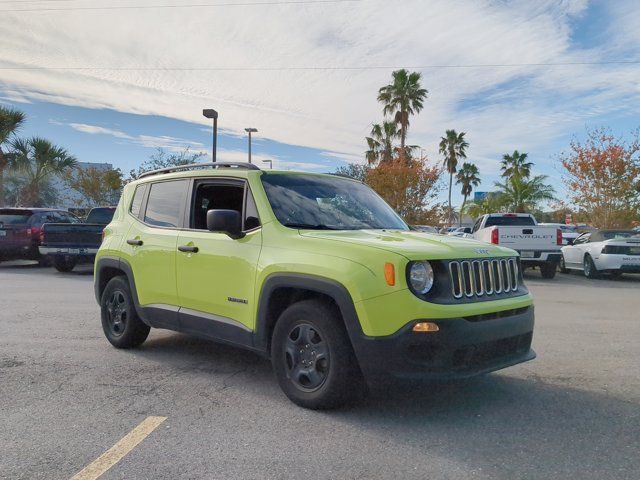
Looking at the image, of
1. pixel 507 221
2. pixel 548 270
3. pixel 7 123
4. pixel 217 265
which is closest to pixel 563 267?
pixel 507 221

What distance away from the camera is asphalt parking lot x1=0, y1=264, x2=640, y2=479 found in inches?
131

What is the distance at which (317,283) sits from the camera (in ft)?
13.4

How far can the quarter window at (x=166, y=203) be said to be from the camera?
557 cm

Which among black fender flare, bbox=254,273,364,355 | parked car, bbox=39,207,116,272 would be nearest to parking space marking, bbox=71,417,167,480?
black fender flare, bbox=254,273,364,355

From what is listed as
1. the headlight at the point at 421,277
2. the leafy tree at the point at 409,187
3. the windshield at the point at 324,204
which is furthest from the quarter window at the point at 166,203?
the leafy tree at the point at 409,187

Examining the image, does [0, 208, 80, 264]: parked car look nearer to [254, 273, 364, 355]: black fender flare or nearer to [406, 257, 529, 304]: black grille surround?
[254, 273, 364, 355]: black fender flare

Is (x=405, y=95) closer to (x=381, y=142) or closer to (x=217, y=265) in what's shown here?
Answer: (x=381, y=142)

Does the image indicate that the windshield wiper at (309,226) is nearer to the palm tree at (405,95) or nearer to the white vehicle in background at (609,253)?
the white vehicle in background at (609,253)

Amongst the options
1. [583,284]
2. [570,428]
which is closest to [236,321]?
[570,428]

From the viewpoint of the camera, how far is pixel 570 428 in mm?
3955

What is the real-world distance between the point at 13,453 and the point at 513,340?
3.42 meters

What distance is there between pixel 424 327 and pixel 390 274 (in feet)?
1.32

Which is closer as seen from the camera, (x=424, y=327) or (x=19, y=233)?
(x=424, y=327)

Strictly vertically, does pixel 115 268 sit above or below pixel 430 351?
above
